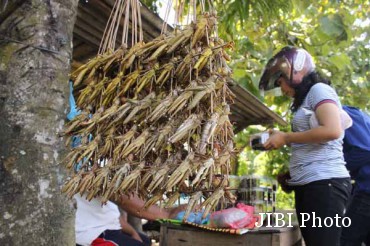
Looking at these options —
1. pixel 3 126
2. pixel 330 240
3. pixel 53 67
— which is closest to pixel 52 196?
pixel 3 126

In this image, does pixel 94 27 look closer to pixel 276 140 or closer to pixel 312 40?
pixel 276 140

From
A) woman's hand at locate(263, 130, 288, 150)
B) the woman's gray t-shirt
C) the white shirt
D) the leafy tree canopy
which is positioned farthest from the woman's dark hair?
the white shirt

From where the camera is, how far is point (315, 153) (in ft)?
6.87

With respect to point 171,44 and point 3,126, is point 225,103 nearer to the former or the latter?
point 171,44

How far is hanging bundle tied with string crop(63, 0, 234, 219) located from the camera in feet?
3.64

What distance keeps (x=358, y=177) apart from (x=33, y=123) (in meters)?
2.03

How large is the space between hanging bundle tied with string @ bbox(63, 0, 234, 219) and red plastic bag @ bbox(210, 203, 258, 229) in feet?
3.65

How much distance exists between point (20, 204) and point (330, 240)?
4.61 feet

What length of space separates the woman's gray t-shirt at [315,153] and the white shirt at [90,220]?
1001mm

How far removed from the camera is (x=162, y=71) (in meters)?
1.22

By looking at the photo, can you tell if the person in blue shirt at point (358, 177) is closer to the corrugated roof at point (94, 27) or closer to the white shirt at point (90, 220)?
the corrugated roof at point (94, 27)

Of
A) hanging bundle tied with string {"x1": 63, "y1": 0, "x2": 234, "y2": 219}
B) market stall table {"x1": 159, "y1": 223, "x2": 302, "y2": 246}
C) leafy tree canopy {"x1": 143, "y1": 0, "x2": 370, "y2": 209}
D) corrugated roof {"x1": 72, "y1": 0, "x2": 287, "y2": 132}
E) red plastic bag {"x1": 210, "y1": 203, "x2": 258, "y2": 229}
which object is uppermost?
leafy tree canopy {"x1": 143, "y1": 0, "x2": 370, "y2": 209}

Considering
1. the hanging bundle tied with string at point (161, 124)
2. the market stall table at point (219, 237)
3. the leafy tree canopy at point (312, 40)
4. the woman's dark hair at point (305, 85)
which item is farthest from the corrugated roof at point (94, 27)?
the market stall table at point (219, 237)

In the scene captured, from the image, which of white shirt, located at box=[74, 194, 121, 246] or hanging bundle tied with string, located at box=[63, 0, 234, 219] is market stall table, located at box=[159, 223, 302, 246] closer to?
white shirt, located at box=[74, 194, 121, 246]
